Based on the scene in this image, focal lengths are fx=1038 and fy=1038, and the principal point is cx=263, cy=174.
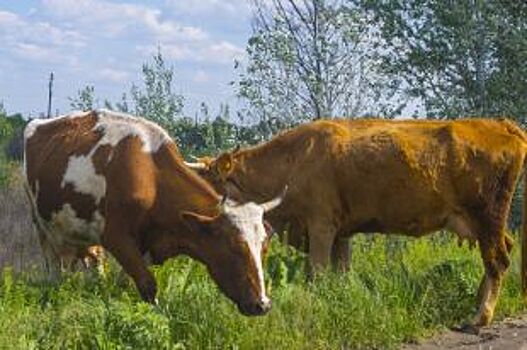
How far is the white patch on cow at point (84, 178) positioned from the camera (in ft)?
32.4

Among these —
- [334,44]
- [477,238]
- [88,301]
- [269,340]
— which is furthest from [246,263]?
[334,44]

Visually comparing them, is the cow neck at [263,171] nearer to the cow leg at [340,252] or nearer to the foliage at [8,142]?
the cow leg at [340,252]

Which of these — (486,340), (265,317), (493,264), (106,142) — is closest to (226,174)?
(106,142)

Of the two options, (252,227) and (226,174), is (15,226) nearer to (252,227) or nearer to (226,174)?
(226,174)

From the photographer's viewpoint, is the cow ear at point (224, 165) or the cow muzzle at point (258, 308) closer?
the cow muzzle at point (258, 308)

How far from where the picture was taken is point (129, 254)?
30.4ft

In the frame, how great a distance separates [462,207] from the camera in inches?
408

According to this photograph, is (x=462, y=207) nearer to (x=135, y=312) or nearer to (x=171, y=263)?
(x=171, y=263)

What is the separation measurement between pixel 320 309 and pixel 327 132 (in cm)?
259

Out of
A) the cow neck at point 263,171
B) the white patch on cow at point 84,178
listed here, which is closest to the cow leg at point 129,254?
the white patch on cow at point 84,178

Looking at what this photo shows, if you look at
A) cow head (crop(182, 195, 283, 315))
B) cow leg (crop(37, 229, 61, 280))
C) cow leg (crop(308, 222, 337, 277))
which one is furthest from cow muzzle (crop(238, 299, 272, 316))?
cow leg (crop(37, 229, 61, 280))

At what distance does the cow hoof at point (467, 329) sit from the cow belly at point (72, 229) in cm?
346

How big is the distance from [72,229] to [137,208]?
126cm

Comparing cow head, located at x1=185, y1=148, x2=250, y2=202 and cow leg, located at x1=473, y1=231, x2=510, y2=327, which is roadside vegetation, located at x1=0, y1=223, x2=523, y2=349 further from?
cow head, located at x1=185, y1=148, x2=250, y2=202
